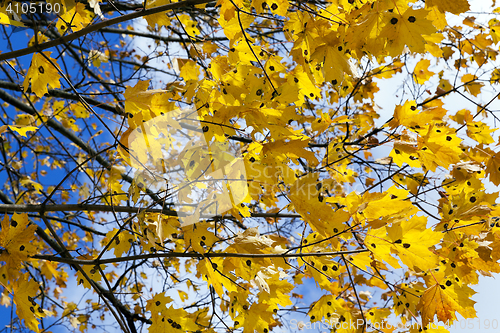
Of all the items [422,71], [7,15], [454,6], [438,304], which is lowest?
[438,304]

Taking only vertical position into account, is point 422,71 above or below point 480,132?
above

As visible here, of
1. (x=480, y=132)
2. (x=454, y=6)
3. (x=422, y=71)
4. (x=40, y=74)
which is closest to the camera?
(x=454, y=6)

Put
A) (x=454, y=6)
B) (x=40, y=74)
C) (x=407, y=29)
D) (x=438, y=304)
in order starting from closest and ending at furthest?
(x=454, y=6) → (x=407, y=29) → (x=438, y=304) → (x=40, y=74)

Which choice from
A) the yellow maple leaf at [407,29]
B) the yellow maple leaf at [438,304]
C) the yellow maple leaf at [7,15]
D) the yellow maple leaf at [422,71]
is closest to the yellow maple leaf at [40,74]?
the yellow maple leaf at [7,15]

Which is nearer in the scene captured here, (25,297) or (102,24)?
(102,24)

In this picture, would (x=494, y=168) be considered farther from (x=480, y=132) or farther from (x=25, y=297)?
(x=25, y=297)

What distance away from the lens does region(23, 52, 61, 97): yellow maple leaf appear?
142 centimetres

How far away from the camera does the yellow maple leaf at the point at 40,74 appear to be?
1.42m

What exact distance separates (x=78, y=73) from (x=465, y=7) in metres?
4.75

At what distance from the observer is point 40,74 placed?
146 cm

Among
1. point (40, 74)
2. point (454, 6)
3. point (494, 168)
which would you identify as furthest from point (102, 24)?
point (494, 168)

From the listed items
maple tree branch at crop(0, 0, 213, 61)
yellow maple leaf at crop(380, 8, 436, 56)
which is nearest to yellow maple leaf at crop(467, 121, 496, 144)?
yellow maple leaf at crop(380, 8, 436, 56)

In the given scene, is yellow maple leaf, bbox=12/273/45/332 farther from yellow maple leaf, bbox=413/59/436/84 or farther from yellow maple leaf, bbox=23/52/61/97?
yellow maple leaf, bbox=413/59/436/84

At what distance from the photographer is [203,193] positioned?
2.41 meters
